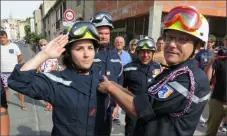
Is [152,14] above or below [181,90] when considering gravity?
above

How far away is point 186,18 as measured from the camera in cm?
170

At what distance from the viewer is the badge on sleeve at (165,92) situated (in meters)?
1.61

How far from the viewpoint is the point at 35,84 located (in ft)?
6.03

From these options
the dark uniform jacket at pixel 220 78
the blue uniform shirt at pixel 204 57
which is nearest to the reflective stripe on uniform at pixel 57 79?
the dark uniform jacket at pixel 220 78

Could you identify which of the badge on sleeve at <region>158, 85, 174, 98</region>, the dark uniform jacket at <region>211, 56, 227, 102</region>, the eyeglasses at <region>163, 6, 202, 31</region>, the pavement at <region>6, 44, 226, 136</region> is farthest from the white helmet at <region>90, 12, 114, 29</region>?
the pavement at <region>6, 44, 226, 136</region>

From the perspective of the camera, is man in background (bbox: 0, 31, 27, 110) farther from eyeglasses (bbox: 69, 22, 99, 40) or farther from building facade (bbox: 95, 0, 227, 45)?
building facade (bbox: 95, 0, 227, 45)

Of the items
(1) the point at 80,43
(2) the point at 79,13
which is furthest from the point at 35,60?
(2) the point at 79,13

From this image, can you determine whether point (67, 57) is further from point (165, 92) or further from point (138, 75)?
point (138, 75)

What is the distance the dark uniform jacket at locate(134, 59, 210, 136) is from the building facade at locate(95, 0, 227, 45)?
7198mm

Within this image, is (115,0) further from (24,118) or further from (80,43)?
(80,43)

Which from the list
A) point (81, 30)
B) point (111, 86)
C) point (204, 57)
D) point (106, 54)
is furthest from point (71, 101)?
point (204, 57)

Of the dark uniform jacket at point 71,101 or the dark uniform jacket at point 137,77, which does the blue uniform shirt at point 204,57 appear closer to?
the dark uniform jacket at point 137,77

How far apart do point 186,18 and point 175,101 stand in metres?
0.64

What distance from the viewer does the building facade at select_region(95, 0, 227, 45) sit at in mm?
8609
